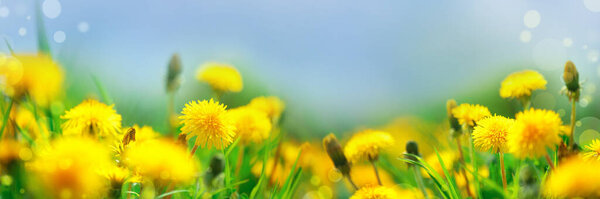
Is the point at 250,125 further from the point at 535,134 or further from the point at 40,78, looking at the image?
the point at 535,134

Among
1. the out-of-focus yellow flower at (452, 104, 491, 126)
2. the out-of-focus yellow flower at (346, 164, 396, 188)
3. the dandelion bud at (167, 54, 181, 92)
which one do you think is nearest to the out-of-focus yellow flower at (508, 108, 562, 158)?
the out-of-focus yellow flower at (452, 104, 491, 126)

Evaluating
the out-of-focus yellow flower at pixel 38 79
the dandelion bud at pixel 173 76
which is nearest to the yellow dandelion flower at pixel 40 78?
the out-of-focus yellow flower at pixel 38 79

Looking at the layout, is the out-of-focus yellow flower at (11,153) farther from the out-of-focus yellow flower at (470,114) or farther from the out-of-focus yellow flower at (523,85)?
the out-of-focus yellow flower at (523,85)

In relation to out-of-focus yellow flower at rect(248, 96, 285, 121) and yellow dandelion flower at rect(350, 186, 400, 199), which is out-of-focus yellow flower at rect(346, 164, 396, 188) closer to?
out-of-focus yellow flower at rect(248, 96, 285, 121)

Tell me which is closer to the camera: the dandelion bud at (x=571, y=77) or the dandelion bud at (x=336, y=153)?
the dandelion bud at (x=571, y=77)

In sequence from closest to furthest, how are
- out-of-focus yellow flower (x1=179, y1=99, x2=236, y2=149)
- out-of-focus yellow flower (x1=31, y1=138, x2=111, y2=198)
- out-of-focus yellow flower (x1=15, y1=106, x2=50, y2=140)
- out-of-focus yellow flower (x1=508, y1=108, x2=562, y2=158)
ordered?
out-of-focus yellow flower (x1=31, y1=138, x2=111, y2=198), out-of-focus yellow flower (x1=508, y1=108, x2=562, y2=158), out-of-focus yellow flower (x1=179, y1=99, x2=236, y2=149), out-of-focus yellow flower (x1=15, y1=106, x2=50, y2=140)

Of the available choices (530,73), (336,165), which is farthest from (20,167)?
(530,73)

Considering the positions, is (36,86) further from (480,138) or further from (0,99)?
(480,138)
